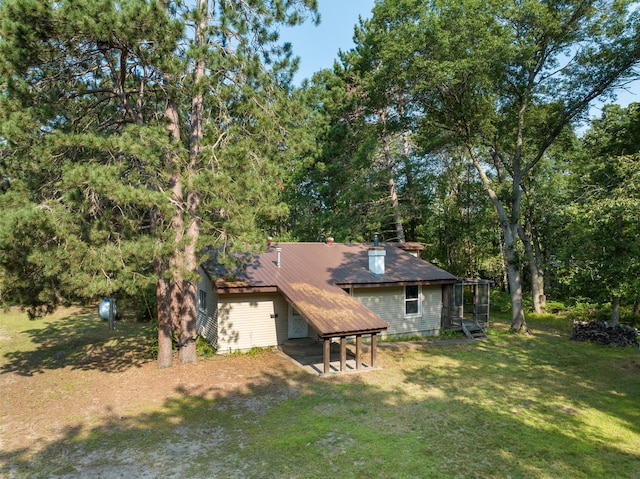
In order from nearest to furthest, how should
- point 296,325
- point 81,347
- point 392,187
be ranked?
point 296,325
point 81,347
point 392,187

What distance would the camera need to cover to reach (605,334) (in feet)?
50.3

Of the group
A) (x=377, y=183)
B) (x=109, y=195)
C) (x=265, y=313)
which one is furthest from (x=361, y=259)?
(x=109, y=195)

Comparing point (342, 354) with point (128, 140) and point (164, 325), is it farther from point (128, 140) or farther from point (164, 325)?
point (128, 140)

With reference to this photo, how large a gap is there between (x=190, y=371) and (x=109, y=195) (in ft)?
18.8

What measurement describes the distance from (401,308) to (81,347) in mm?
12412

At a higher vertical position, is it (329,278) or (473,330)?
(329,278)

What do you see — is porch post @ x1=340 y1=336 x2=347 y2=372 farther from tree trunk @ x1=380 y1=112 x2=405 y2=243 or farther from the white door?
tree trunk @ x1=380 y1=112 x2=405 y2=243

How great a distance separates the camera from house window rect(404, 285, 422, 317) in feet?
53.2

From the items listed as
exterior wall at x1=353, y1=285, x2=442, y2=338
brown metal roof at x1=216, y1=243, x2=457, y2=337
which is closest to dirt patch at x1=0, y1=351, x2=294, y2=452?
brown metal roof at x1=216, y1=243, x2=457, y2=337

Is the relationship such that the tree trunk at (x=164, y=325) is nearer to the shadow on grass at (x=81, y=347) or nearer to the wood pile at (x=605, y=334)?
the shadow on grass at (x=81, y=347)

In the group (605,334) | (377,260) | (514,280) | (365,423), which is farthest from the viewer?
(514,280)

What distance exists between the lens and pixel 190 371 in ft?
37.6

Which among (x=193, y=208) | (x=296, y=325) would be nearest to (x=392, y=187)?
(x=296, y=325)

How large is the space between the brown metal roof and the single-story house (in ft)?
0.08
